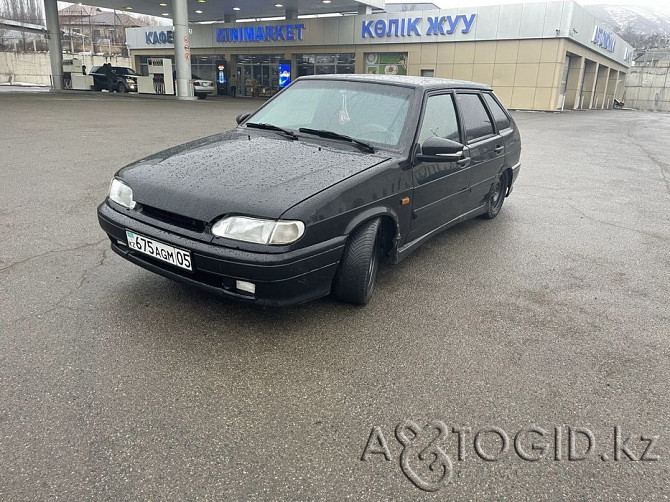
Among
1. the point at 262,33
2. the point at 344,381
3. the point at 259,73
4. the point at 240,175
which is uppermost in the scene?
the point at 262,33

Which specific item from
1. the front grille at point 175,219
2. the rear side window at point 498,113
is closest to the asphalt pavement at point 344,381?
the front grille at point 175,219

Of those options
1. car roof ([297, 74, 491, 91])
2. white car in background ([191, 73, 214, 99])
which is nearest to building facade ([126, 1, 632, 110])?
white car in background ([191, 73, 214, 99])

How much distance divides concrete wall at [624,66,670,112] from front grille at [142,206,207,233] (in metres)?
64.7

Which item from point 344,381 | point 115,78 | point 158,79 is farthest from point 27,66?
point 344,381

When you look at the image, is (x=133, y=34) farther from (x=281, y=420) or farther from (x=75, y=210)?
(x=281, y=420)

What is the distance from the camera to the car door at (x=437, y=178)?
3.85m

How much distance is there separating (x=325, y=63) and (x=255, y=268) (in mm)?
35203

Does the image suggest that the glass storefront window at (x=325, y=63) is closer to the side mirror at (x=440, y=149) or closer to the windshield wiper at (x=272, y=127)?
the windshield wiper at (x=272, y=127)

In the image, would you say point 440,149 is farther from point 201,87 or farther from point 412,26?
point 412,26

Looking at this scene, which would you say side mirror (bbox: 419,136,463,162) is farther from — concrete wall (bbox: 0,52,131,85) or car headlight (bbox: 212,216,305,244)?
concrete wall (bbox: 0,52,131,85)

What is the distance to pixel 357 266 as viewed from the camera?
324 centimetres

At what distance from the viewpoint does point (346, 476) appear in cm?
203

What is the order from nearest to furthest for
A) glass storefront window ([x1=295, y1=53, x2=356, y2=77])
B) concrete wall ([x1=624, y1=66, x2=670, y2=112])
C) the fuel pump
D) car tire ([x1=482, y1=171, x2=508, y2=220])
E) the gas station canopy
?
car tire ([x1=482, y1=171, x2=508, y2=220]), the fuel pump, the gas station canopy, glass storefront window ([x1=295, y1=53, x2=356, y2=77]), concrete wall ([x1=624, y1=66, x2=670, y2=112])

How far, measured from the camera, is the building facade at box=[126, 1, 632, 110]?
28438 millimetres
